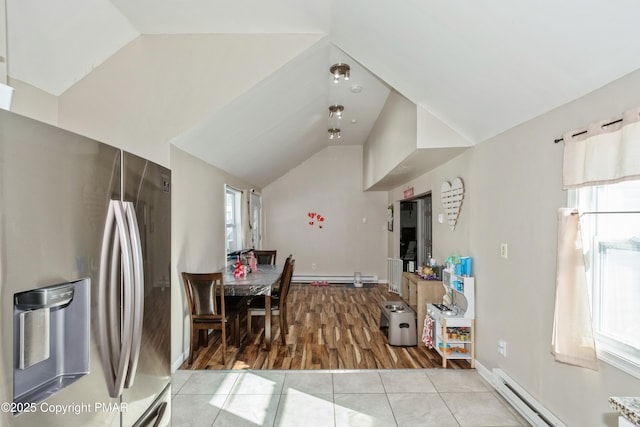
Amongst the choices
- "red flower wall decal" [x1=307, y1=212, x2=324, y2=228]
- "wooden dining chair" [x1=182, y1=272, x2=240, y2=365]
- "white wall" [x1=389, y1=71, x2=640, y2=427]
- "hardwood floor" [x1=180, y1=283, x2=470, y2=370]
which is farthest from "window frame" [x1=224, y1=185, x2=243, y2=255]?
"white wall" [x1=389, y1=71, x2=640, y2=427]

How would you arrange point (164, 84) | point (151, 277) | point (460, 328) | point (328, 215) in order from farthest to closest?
point (328, 215), point (460, 328), point (164, 84), point (151, 277)

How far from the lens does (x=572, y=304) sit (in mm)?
1835

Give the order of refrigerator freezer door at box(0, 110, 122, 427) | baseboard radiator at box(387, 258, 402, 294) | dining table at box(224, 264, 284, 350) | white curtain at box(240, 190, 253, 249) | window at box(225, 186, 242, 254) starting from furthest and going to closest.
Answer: baseboard radiator at box(387, 258, 402, 294), white curtain at box(240, 190, 253, 249), window at box(225, 186, 242, 254), dining table at box(224, 264, 284, 350), refrigerator freezer door at box(0, 110, 122, 427)

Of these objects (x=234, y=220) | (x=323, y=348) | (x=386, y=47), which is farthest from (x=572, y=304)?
(x=234, y=220)

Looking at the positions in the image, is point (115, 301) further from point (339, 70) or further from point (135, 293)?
point (339, 70)

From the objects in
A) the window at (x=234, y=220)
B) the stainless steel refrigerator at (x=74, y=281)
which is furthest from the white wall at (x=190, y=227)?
the stainless steel refrigerator at (x=74, y=281)

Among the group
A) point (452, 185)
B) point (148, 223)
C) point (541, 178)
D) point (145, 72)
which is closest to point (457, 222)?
point (452, 185)

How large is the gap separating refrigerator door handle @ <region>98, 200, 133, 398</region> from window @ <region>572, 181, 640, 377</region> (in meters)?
2.29

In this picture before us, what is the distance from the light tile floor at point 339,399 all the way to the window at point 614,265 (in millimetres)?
991

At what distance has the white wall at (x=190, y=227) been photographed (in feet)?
10.2

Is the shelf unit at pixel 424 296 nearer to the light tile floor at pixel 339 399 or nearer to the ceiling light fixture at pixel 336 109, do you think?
the light tile floor at pixel 339 399

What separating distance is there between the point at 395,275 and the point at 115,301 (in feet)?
19.9

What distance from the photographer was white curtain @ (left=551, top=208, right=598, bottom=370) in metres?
1.79

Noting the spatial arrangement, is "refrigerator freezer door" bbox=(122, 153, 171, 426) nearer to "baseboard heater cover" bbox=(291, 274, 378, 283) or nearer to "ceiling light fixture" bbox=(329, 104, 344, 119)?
"ceiling light fixture" bbox=(329, 104, 344, 119)
